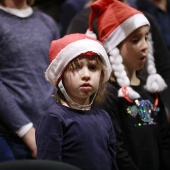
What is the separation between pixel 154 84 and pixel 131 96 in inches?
8.5

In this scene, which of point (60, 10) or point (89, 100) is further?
point (60, 10)

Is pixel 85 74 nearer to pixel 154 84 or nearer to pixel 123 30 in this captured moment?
pixel 123 30

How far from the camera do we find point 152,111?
Answer: 233 centimetres

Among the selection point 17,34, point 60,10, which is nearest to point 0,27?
point 17,34

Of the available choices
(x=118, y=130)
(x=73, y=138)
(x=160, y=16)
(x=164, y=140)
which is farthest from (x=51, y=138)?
(x=160, y=16)

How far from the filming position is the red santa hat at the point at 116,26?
2.27 meters

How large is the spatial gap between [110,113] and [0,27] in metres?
0.62

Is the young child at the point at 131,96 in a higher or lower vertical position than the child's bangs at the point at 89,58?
lower

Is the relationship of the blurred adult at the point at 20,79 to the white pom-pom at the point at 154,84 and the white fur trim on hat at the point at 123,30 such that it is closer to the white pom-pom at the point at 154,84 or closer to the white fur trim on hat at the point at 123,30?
the white fur trim on hat at the point at 123,30

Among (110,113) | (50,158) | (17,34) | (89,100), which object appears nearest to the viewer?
(50,158)

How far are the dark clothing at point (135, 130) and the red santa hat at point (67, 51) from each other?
0.81ft

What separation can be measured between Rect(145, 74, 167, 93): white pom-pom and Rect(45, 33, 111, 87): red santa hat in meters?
0.43

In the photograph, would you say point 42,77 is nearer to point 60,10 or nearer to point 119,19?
point 119,19

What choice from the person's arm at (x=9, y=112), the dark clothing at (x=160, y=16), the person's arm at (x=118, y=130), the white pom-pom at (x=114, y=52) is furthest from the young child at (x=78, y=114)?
the dark clothing at (x=160, y=16)
